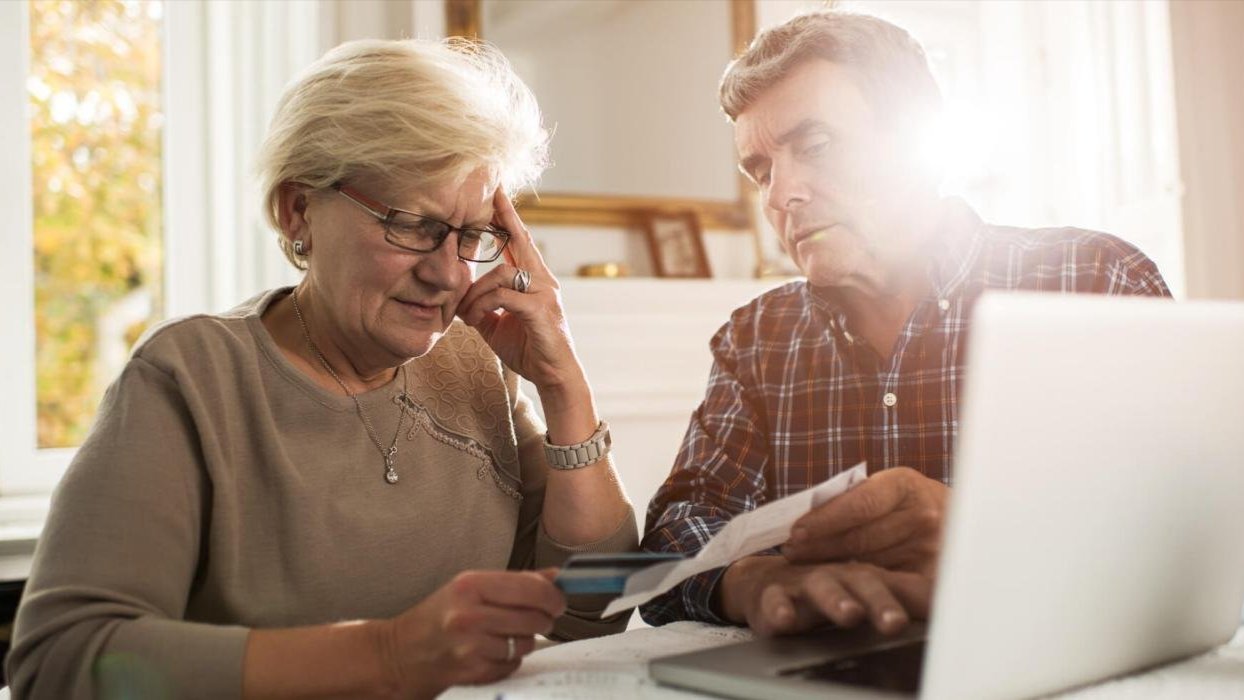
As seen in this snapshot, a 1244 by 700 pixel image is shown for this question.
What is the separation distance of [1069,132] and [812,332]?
79.3 inches

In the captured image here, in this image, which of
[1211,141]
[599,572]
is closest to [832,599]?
[599,572]

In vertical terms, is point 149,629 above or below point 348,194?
below

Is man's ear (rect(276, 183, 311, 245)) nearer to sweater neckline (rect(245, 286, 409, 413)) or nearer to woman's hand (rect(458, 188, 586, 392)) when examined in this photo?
sweater neckline (rect(245, 286, 409, 413))

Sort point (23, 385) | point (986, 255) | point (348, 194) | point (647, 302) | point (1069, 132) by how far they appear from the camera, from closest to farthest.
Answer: point (348, 194) → point (986, 255) → point (23, 385) → point (647, 302) → point (1069, 132)

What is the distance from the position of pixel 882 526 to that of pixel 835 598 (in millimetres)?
123

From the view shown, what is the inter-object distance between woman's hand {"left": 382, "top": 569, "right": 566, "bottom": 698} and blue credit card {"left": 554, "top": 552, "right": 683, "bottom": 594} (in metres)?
0.07

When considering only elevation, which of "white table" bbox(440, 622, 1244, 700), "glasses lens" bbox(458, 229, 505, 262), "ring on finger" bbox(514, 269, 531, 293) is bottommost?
"white table" bbox(440, 622, 1244, 700)

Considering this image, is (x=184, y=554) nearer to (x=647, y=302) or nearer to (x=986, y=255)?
(x=986, y=255)

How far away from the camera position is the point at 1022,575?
2.26 feet

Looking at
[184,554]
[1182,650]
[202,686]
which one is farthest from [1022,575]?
[184,554]

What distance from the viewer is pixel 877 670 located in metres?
0.80

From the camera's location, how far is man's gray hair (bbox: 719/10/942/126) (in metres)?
1.53

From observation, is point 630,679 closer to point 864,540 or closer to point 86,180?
point 864,540

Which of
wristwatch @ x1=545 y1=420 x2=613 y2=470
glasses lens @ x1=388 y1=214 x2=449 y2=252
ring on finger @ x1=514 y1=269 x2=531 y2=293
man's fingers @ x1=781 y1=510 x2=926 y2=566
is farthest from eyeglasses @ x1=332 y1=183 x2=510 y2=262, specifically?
man's fingers @ x1=781 y1=510 x2=926 y2=566
